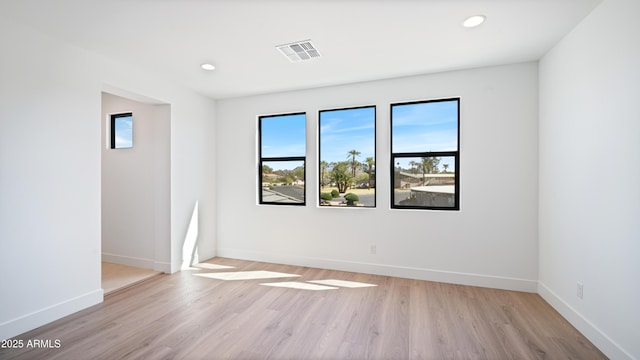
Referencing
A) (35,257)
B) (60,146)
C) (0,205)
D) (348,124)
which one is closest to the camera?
(0,205)

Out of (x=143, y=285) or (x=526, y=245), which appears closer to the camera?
(x=526, y=245)

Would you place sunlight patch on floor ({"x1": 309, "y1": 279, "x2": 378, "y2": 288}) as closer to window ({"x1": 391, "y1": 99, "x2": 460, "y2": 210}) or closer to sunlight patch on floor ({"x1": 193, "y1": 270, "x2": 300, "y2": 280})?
sunlight patch on floor ({"x1": 193, "y1": 270, "x2": 300, "y2": 280})

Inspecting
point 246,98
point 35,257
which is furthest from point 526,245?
point 35,257

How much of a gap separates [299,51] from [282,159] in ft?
5.99

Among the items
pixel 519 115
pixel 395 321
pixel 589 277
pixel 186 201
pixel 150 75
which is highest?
pixel 150 75

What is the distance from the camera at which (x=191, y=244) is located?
4.21m

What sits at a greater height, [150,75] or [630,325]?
[150,75]

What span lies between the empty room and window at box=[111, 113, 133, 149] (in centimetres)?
5

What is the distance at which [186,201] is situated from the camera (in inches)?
162

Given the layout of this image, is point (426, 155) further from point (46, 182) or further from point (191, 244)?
point (46, 182)

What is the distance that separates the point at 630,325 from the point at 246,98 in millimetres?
4723

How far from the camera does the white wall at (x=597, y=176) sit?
1.87 m

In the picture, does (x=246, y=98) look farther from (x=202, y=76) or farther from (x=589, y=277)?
(x=589, y=277)

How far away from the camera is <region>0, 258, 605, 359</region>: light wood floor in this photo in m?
2.09
